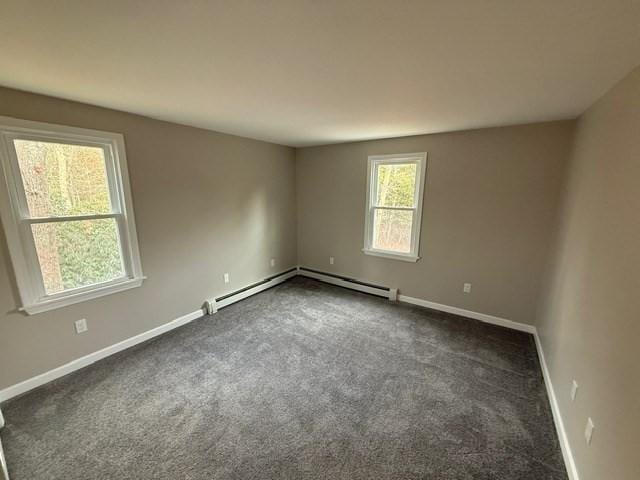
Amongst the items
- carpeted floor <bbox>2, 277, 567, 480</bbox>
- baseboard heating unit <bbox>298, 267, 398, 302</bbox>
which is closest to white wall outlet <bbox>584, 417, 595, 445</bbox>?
carpeted floor <bbox>2, 277, 567, 480</bbox>

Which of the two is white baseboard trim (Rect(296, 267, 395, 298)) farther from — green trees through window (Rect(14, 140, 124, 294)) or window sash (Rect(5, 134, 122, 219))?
window sash (Rect(5, 134, 122, 219))

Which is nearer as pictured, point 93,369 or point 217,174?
point 93,369

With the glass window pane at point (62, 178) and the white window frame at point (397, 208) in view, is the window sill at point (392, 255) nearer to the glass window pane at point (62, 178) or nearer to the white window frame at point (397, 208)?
the white window frame at point (397, 208)

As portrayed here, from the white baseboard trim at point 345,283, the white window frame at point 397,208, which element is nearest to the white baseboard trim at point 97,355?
the white baseboard trim at point 345,283

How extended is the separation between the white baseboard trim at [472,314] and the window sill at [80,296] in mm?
3372

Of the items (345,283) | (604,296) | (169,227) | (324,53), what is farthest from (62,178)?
(604,296)

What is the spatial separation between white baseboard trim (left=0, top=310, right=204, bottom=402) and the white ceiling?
88.4 inches

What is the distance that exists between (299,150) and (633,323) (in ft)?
13.9

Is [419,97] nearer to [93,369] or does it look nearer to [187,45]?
[187,45]

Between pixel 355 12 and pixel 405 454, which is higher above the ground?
pixel 355 12

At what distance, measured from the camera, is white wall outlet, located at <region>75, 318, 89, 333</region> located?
2.31m

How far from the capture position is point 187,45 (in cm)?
124

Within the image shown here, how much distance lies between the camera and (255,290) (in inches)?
157

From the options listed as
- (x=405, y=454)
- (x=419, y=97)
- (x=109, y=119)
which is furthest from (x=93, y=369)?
(x=419, y=97)
